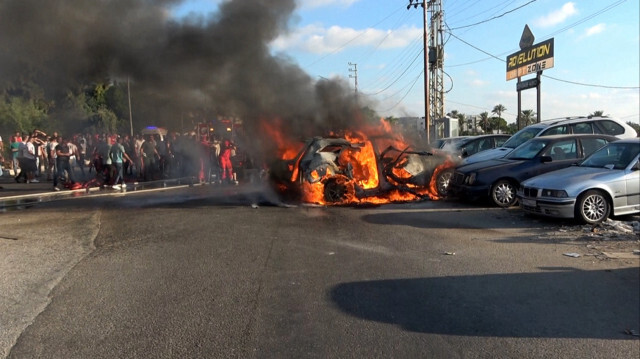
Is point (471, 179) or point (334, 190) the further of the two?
point (334, 190)

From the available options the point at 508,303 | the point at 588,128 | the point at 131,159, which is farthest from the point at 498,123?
the point at 508,303

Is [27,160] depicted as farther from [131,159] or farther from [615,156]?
[615,156]

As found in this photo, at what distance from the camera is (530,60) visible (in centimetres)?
2494

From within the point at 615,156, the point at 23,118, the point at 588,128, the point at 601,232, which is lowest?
the point at 601,232

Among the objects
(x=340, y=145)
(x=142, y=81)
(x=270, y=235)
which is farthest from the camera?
(x=142, y=81)

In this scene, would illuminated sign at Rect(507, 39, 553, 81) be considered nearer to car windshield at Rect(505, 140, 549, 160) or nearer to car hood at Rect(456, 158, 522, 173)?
car windshield at Rect(505, 140, 549, 160)

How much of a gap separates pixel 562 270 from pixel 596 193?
2.86 metres

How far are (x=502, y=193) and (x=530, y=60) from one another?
18888 mm

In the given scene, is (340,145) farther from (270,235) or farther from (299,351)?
(299,351)

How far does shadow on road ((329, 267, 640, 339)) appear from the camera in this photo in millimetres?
3557

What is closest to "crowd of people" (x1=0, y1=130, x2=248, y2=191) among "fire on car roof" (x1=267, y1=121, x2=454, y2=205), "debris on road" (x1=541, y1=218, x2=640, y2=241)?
"fire on car roof" (x1=267, y1=121, x2=454, y2=205)

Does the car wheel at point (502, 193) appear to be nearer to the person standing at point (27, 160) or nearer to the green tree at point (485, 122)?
the person standing at point (27, 160)

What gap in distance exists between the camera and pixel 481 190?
9.05 meters

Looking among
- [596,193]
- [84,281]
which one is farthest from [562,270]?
[84,281]
